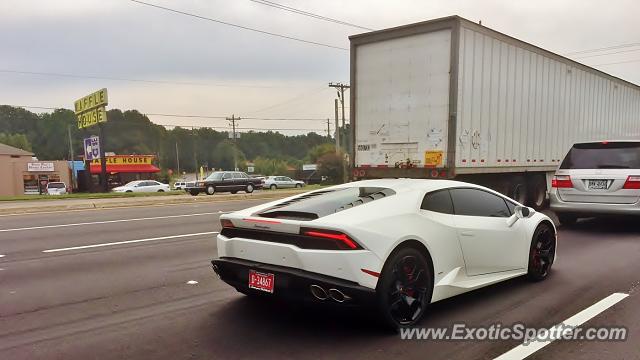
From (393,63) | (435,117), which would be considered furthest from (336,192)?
(393,63)

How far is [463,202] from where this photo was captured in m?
5.06

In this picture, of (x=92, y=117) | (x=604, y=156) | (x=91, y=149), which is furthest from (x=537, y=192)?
(x=92, y=117)

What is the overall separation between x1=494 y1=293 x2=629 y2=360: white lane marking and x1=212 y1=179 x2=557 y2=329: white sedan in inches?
31.3

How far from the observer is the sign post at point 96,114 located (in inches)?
1375

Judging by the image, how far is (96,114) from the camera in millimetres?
36594

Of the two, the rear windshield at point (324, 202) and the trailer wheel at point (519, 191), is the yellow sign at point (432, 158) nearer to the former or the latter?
the trailer wheel at point (519, 191)

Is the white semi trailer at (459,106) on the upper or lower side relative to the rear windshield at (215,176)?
upper

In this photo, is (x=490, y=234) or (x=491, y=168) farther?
(x=491, y=168)

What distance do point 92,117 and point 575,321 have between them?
38492 millimetres

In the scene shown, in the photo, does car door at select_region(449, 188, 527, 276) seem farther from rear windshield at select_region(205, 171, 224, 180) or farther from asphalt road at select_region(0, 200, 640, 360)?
rear windshield at select_region(205, 171, 224, 180)

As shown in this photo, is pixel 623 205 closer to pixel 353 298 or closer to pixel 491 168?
pixel 491 168

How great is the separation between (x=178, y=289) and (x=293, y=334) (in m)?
2.08

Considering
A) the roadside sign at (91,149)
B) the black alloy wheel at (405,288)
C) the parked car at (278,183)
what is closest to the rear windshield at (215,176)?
the roadside sign at (91,149)

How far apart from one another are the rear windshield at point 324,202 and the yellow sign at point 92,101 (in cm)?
3378
